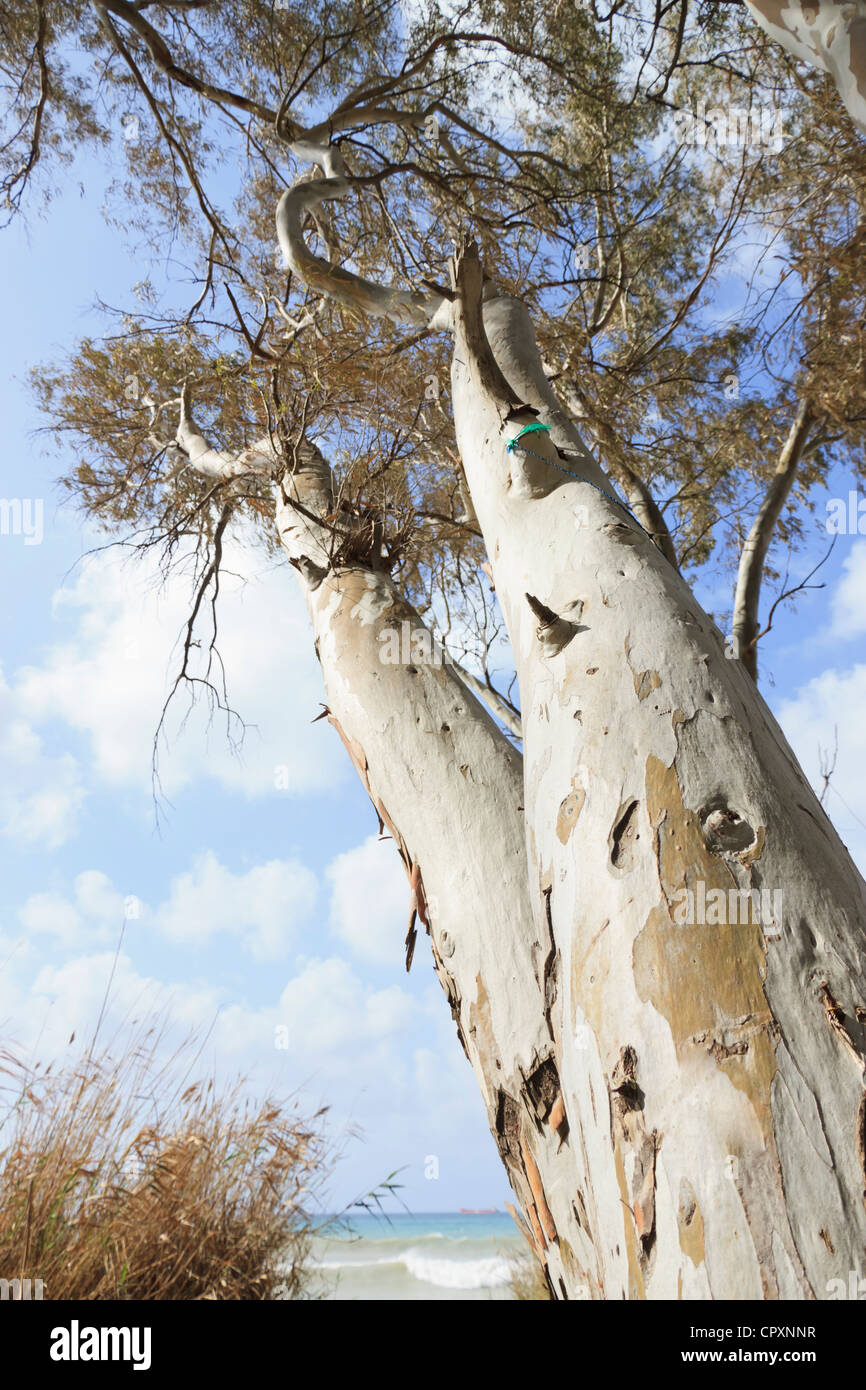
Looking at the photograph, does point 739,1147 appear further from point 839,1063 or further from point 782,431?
point 782,431

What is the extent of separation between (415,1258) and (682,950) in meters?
12.1

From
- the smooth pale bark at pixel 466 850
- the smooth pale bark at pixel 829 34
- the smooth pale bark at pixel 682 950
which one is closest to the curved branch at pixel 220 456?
the smooth pale bark at pixel 466 850

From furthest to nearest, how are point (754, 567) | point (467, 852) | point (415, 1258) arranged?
point (415, 1258), point (754, 567), point (467, 852)

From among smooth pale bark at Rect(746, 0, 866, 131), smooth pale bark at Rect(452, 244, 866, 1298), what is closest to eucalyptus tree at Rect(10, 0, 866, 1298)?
smooth pale bark at Rect(452, 244, 866, 1298)

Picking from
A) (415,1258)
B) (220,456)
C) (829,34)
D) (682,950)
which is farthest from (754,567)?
(415,1258)

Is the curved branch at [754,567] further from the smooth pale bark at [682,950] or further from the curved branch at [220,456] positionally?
the smooth pale bark at [682,950]

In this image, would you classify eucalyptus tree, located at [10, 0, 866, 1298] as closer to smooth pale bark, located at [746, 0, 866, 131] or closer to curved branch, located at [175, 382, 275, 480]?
curved branch, located at [175, 382, 275, 480]

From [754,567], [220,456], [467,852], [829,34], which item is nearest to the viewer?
[467,852]

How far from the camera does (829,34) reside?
1.94 m

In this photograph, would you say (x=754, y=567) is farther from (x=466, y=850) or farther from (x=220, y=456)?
(x=466, y=850)

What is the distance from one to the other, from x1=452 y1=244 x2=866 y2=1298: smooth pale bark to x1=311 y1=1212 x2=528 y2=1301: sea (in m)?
1.49

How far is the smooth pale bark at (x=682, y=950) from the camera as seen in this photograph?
83 cm

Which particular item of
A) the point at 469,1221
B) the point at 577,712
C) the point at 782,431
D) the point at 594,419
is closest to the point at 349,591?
the point at 577,712
